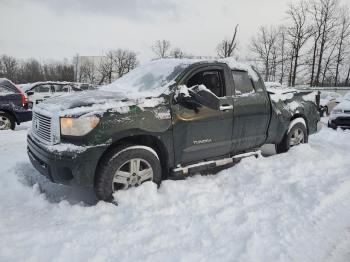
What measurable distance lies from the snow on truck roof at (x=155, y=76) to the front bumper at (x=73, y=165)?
40.7 inches

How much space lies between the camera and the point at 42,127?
15.2ft

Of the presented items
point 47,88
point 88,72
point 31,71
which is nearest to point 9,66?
point 31,71

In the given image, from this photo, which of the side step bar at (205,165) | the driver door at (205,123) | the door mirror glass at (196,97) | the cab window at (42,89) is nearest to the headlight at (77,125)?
the driver door at (205,123)

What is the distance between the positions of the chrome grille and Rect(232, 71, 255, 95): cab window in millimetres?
2797

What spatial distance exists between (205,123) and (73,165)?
1.91m

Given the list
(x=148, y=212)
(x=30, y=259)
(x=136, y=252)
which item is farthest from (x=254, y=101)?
(x=30, y=259)

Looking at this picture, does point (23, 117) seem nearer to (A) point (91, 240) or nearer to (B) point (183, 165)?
(B) point (183, 165)

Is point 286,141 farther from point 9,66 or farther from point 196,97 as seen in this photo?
point 9,66

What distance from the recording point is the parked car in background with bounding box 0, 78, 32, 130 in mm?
10281

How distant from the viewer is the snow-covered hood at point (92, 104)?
168 inches

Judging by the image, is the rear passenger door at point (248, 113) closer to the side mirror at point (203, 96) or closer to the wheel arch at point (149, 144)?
the side mirror at point (203, 96)

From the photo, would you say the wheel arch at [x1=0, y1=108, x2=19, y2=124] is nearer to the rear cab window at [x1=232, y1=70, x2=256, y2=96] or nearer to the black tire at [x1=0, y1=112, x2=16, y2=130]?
the black tire at [x1=0, y1=112, x2=16, y2=130]

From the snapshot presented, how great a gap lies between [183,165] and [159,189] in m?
0.52

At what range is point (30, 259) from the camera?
317cm
